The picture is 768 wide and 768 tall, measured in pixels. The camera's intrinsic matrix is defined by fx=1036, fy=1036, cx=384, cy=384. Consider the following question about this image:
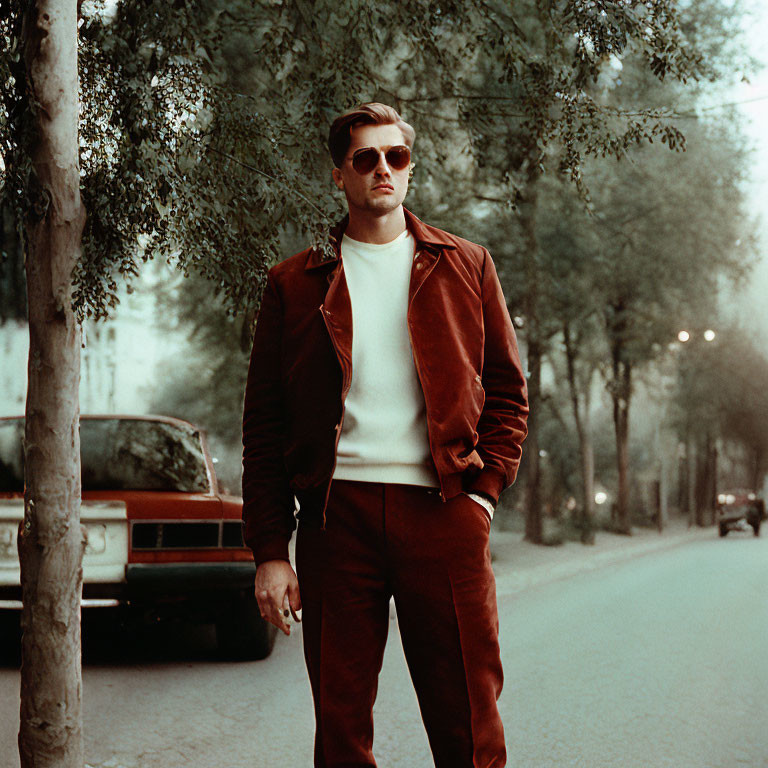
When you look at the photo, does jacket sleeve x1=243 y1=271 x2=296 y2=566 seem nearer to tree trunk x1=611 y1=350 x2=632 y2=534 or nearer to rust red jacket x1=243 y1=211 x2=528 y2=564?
rust red jacket x1=243 y1=211 x2=528 y2=564

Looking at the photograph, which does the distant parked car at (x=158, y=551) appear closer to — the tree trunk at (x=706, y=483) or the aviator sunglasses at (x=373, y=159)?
the aviator sunglasses at (x=373, y=159)

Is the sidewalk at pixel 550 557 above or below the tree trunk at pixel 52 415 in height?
below

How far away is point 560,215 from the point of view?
2058 cm

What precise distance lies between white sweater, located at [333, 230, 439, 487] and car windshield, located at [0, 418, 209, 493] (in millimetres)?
5009

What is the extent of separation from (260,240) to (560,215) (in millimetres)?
15380

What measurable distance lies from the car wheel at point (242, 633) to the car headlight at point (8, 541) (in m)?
1.44

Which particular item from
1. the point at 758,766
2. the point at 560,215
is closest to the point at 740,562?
the point at 560,215

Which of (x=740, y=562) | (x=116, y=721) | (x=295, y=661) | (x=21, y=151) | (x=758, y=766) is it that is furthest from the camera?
(x=740, y=562)

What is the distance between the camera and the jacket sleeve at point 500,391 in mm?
2570

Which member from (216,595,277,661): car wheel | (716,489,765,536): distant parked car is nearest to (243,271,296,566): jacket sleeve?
(216,595,277,661): car wheel

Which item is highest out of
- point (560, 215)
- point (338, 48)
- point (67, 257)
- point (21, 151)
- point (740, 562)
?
point (560, 215)

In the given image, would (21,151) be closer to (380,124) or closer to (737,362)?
(380,124)

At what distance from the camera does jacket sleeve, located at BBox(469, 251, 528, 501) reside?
2570mm

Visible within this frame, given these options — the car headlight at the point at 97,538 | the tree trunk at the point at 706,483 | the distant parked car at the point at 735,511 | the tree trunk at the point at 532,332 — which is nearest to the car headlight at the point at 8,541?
the car headlight at the point at 97,538
